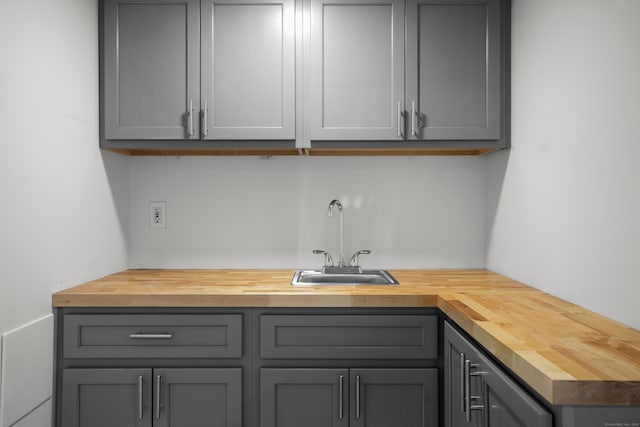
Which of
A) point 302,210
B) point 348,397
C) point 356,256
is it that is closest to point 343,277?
point 356,256

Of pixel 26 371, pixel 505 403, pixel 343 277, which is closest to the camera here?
pixel 505 403

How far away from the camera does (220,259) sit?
223 cm

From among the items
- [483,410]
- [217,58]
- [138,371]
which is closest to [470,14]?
[217,58]

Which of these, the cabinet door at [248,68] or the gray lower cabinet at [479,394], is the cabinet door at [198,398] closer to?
the gray lower cabinet at [479,394]

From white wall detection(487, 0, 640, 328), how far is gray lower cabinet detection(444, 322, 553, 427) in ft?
1.45

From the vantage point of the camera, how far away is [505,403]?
1.02 m

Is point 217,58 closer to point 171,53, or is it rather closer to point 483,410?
point 171,53

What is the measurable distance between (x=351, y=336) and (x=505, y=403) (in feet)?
2.18

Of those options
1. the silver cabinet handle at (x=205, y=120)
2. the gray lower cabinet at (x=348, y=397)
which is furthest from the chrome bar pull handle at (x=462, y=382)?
the silver cabinet handle at (x=205, y=120)

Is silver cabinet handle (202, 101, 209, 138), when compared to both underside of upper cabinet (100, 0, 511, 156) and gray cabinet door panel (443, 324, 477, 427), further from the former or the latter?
gray cabinet door panel (443, 324, 477, 427)

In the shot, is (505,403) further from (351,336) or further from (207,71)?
(207,71)

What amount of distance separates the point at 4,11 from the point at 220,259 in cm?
134

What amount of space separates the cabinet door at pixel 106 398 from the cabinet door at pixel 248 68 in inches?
41.1

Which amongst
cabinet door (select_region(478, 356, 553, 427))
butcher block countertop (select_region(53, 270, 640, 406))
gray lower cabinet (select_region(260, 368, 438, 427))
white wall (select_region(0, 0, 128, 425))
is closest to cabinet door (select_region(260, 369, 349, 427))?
gray lower cabinet (select_region(260, 368, 438, 427))
